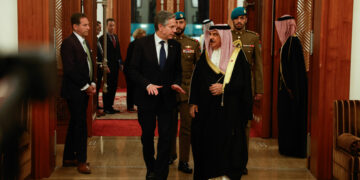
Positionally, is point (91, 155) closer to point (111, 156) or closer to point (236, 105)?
point (111, 156)

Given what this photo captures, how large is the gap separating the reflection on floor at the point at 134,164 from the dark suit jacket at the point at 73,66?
32.5 inches

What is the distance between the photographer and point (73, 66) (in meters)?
4.29

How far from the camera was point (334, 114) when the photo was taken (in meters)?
4.04

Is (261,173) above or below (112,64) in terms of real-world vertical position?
below

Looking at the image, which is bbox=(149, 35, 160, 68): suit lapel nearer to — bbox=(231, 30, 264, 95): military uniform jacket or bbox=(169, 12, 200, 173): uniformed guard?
bbox=(169, 12, 200, 173): uniformed guard

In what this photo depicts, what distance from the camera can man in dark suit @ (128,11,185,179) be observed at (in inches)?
153

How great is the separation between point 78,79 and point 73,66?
131 millimetres

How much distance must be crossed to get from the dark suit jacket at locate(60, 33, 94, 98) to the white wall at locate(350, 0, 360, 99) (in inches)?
99.2

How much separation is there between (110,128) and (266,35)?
2678mm

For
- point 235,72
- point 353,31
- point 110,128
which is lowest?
point 110,128

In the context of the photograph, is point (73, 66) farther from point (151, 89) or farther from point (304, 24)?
point (304, 24)

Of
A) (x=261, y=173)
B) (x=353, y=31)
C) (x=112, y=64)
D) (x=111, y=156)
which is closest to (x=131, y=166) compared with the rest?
(x=111, y=156)

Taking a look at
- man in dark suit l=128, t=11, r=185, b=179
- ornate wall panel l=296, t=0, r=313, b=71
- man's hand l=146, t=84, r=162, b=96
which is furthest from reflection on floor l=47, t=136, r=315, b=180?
ornate wall panel l=296, t=0, r=313, b=71

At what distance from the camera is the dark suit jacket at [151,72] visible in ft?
12.8
